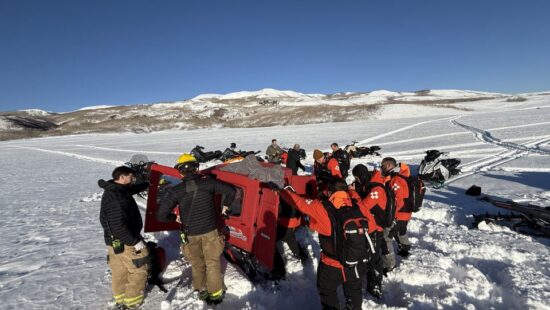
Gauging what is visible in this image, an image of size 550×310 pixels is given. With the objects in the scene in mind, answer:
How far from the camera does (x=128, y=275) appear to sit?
425 centimetres

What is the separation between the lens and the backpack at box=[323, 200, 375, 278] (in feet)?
11.1

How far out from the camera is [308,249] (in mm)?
5867

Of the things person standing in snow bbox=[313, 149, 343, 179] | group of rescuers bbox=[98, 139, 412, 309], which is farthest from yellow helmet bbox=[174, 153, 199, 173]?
person standing in snow bbox=[313, 149, 343, 179]

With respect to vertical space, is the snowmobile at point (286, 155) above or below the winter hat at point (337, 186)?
below

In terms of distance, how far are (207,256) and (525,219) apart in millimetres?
5927

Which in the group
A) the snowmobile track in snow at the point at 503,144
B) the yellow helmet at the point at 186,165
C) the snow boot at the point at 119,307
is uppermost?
the yellow helmet at the point at 186,165

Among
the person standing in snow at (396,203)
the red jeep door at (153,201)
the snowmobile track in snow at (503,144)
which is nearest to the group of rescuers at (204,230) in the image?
the person standing in snow at (396,203)

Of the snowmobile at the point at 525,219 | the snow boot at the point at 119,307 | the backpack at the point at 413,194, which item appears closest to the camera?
the snow boot at the point at 119,307

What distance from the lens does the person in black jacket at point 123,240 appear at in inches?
157

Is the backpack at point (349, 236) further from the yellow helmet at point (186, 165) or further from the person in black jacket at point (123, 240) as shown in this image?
the person in black jacket at point (123, 240)

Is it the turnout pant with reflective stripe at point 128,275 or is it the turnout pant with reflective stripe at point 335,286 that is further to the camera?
the turnout pant with reflective stripe at point 128,275

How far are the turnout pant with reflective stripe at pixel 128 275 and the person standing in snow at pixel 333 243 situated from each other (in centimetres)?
217

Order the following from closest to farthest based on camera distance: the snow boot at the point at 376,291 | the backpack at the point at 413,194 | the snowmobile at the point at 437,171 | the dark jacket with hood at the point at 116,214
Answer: the dark jacket with hood at the point at 116,214 → the snow boot at the point at 376,291 → the backpack at the point at 413,194 → the snowmobile at the point at 437,171

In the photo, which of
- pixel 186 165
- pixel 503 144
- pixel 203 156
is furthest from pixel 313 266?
pixel 503 144
